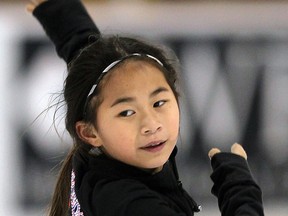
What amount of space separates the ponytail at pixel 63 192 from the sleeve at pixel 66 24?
194 mm

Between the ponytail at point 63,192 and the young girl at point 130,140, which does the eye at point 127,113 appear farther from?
the ponytail at point 63,192

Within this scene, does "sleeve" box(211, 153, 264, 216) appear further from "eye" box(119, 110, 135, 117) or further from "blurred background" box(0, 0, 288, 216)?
"blurred background" box(0, 0, 288, 216)

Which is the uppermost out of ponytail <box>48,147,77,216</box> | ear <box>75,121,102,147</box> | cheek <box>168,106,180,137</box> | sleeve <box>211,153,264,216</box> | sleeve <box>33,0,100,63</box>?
sleeve <box>33,0,100,63</box>

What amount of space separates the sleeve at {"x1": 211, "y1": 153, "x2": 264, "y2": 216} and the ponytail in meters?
0.18

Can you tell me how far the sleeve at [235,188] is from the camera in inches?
26.7

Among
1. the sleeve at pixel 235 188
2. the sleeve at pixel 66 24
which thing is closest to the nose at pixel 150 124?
the sleeve at pixel 235 188

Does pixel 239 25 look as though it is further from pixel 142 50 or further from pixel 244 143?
pixel 142 50

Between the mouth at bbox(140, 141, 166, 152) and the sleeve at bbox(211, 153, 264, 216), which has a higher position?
the mouth at bbox(140, 141, 166, 152)

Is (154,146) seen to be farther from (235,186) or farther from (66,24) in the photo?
(66,24)

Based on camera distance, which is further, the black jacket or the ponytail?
the ponytail

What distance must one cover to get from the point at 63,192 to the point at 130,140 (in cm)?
17

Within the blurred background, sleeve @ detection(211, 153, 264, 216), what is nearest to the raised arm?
sleeve @ detection(211, 153, 264, 216)

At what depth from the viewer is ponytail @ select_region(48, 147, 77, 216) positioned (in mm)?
806

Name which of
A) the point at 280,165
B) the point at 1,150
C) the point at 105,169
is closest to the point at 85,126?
the point at 105,169
